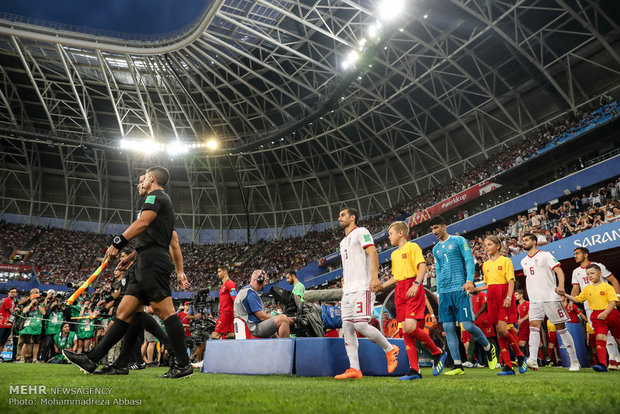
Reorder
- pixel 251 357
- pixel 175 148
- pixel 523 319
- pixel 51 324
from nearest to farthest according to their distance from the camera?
pixel 251 357
pixel 523 319
pixel 51 324
pixel 175 148

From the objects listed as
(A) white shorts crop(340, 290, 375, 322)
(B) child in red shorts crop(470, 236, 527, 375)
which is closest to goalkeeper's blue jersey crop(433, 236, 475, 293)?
(B) child in red shorts crop(470, 236, 527, 375)

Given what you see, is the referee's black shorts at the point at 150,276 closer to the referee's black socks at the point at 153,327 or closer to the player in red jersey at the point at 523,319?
the referee's black socks at the point at 153,327

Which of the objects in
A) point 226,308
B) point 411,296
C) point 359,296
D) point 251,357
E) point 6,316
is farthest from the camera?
point 6,316

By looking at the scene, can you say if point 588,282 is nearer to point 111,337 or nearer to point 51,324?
point 111,337

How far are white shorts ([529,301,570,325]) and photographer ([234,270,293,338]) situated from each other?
382 cm

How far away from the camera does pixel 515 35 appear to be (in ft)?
68.8

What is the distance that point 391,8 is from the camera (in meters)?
19.5

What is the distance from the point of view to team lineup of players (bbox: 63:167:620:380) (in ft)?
13.9

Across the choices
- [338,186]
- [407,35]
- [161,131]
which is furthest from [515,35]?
[161,131]

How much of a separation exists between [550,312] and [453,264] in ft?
5.92

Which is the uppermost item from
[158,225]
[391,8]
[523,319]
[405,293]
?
[391,8]

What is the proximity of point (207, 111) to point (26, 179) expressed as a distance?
19.8 metres

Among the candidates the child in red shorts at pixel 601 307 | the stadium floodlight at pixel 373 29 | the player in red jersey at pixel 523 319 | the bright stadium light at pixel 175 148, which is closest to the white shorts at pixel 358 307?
the child in red shorts at pixel 601 307

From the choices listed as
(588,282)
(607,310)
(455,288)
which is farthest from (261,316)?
(588,282)
